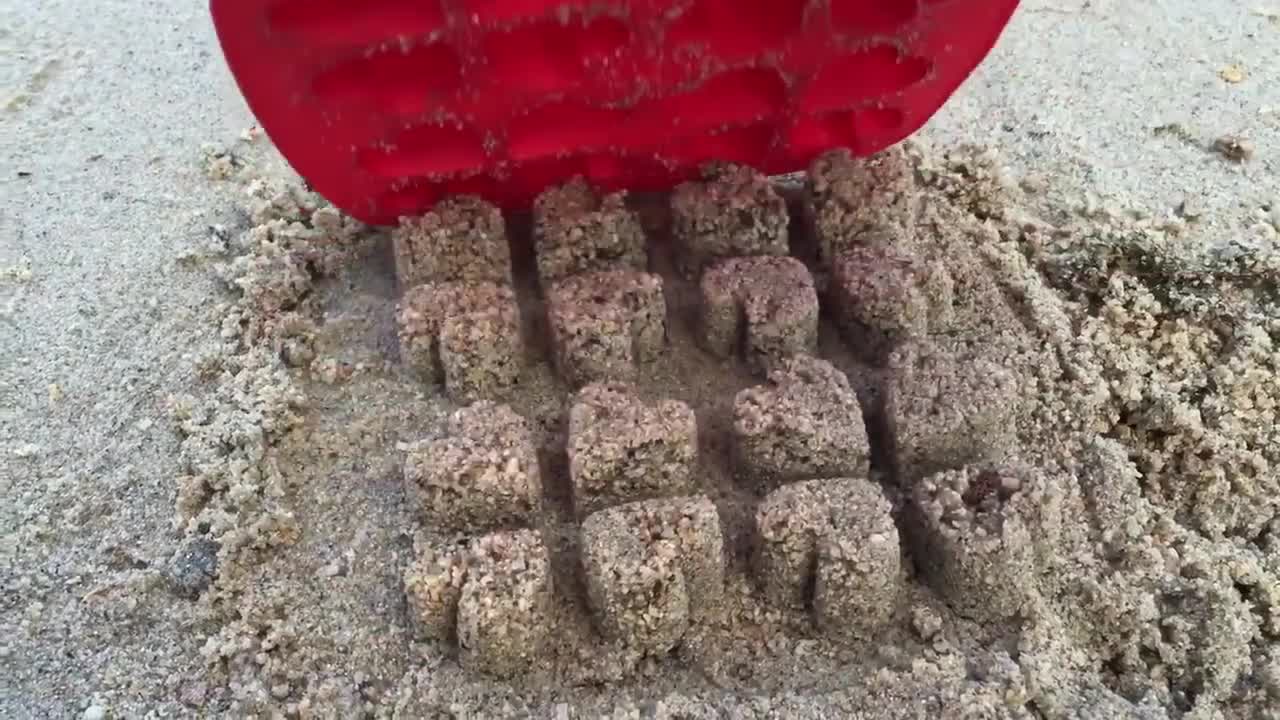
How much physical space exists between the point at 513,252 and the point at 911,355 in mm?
426

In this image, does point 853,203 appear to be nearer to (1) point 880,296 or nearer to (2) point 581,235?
(1) point 880,296

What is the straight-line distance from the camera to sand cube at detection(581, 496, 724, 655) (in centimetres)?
92

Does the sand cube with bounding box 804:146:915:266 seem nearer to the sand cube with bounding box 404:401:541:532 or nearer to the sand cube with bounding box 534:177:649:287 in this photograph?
the sand cube with bounding box 534:177:649:287

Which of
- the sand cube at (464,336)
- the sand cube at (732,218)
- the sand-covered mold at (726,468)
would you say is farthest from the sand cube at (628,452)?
the sand cube at (732,218)

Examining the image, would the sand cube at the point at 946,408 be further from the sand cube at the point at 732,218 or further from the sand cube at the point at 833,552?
the sand cube at the point at 732,218

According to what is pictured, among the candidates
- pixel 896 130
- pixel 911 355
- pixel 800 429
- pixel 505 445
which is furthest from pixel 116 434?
pixel 896 130

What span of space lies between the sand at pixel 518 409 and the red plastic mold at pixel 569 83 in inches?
5.5

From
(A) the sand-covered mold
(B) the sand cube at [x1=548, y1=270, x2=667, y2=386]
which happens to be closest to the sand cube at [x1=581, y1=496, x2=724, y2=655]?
(A) the sand-covered mold

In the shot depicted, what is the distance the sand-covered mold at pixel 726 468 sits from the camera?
0.94 m

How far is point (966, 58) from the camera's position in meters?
1.20

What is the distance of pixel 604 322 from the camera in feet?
3.54

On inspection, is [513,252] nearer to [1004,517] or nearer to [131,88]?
[1004,517]

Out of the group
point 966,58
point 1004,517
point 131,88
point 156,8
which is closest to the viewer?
point 1004,517

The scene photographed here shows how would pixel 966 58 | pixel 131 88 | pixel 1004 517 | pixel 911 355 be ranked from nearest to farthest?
pixel 1004 517 → pixel 911 355 → pixel 966 58 → pixel 131 88
